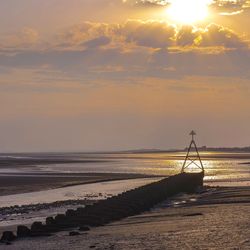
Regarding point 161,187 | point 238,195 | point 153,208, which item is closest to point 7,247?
point 153,208

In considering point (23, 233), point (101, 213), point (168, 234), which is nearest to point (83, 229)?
point (23, 233)

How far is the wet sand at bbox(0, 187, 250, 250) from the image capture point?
1983cm

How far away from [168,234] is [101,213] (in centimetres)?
756

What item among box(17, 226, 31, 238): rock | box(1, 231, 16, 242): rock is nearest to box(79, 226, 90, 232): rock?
box(17, 226, 31, 238): rock

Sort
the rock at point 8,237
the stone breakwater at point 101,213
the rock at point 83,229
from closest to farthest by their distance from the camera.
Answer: the rock at point 8,237 → the stone breakwater at point 101,213 → the rock at point 83,229

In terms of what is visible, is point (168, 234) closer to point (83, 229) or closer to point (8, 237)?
point (83, 229)

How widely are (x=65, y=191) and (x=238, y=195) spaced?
1897 cm

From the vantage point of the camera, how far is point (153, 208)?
35469 mm

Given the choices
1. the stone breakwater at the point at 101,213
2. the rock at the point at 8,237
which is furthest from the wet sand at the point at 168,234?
the stone breakwater at the point at 101,213

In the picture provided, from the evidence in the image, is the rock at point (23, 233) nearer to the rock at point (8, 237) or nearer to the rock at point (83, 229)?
the rock at point (8, 237)

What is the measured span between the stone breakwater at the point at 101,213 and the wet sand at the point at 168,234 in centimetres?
68

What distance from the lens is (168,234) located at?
21.8 metres

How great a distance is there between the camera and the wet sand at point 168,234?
65.1ft

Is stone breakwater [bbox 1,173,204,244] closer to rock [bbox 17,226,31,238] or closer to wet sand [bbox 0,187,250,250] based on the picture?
rock [bbox 17,226,31,238]
